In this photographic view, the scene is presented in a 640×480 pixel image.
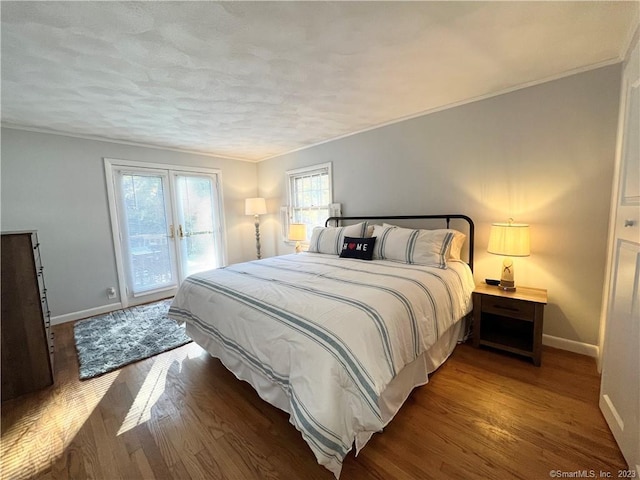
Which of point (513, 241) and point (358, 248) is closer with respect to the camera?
point (513, 241)

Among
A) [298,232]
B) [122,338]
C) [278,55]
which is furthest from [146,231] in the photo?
[278,55]

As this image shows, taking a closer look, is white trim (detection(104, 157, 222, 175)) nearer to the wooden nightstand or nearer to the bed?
the bed

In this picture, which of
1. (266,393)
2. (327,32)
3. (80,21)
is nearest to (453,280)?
(266,393)

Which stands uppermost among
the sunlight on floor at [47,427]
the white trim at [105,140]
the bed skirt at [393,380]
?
the white trim at [105,140]

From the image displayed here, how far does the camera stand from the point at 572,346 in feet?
7.17

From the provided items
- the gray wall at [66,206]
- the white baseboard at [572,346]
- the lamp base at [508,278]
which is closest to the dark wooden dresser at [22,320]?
the gray wall at [66,206]

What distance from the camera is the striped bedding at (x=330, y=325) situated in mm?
1147

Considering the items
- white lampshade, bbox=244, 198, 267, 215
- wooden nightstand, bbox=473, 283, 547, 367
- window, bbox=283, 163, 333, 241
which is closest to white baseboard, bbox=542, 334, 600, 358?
wooden nightstand, bbox=473, 283, 547, 367

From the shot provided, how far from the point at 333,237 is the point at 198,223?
8.33ft

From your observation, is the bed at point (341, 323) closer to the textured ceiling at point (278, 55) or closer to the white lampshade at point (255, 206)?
the textured ceiling at point (278, 55)

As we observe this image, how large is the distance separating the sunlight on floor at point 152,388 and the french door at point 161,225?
6.07ft

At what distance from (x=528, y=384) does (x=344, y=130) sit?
3.12m

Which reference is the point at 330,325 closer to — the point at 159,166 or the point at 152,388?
the point at 152,388

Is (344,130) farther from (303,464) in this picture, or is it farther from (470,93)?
(303,464)
